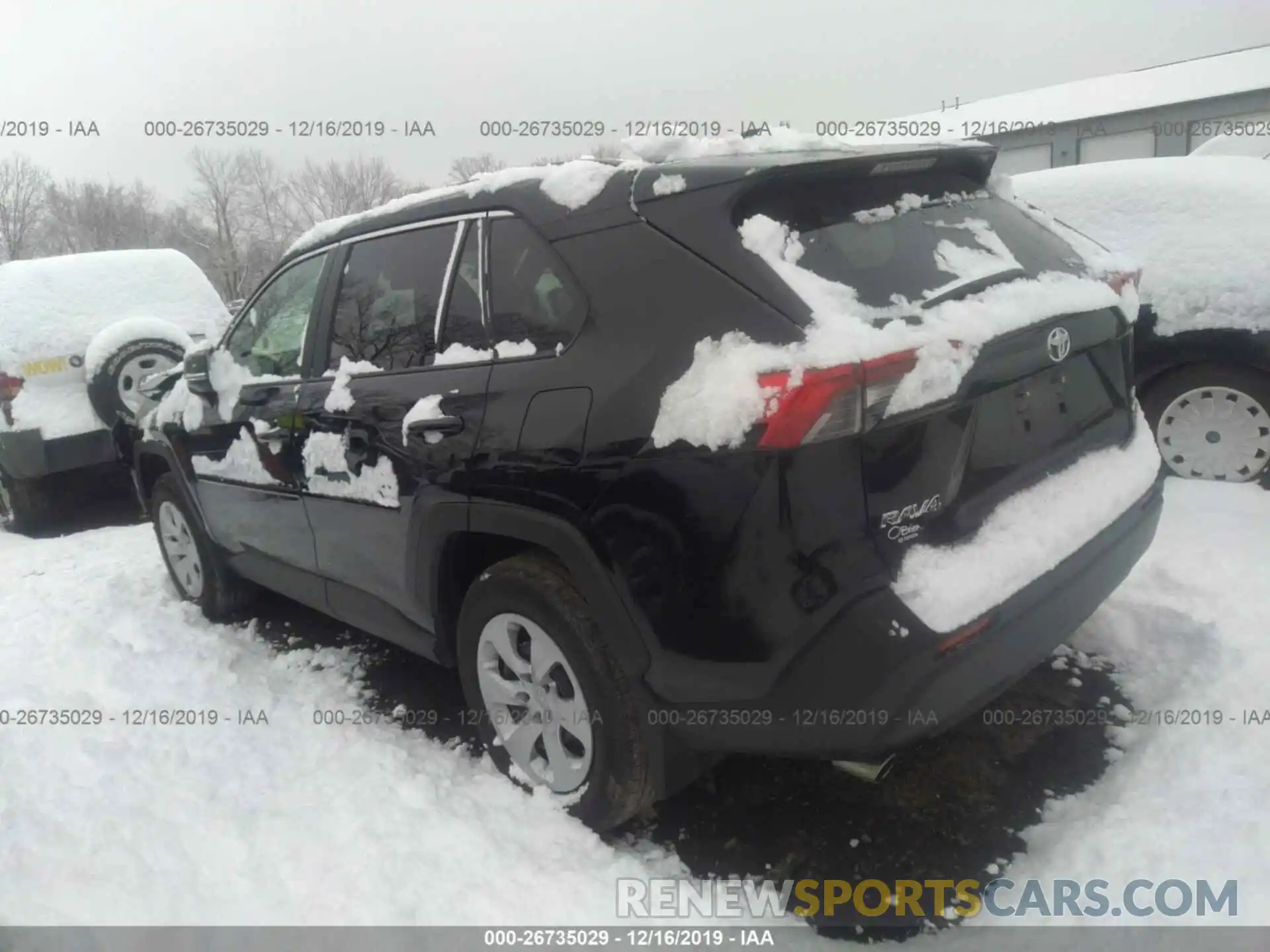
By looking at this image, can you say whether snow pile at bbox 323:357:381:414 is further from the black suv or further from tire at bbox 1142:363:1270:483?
tire at bbox 1142:363:1270:483

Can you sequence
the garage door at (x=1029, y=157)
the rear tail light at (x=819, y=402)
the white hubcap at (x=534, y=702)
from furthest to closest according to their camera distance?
the garage door at (x=1029, y=157) < the white hubcap at (x=534, y=702) < the rear tail light at (x=819, y=402)

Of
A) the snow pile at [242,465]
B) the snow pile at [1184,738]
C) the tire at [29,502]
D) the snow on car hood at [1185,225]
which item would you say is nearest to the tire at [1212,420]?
the snow on car hood at [1185,225]

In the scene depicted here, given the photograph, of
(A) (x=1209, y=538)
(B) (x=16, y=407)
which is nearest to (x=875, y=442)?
(A) (x=1209, y=538)

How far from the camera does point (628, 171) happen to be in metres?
2.30

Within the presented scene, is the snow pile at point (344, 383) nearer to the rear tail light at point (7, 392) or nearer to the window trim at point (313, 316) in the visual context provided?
the window trim at point (313, 316)

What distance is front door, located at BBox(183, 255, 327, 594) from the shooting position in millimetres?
3447

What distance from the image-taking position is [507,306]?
2.53 m

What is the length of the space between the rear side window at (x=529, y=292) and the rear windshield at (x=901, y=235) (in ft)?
1.75

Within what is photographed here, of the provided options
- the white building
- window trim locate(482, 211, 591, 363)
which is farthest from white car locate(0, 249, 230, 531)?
the white building

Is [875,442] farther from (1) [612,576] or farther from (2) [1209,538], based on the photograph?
(2) [1209,538]

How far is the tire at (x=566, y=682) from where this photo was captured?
2.32 metres

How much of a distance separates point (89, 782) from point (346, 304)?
6.30 ft

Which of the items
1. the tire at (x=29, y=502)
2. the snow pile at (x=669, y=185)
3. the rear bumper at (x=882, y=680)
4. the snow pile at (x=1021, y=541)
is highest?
the snow pile at (x=669, y=185)

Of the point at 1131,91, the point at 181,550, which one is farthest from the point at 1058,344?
the point at 1131,91
